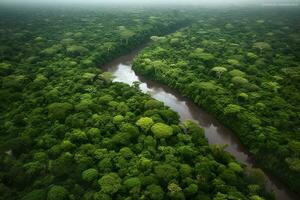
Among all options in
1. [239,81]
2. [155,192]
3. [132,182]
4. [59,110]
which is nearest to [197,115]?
[239,81]

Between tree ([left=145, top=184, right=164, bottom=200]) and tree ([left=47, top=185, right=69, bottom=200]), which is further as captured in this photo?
tree ([left=145, top=184, right=164, bottom=200])

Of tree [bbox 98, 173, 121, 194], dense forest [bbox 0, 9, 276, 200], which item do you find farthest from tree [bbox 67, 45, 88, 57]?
tree [bbox 98, 173, 121, 194]

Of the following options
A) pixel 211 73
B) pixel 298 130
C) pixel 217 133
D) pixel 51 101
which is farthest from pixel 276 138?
pixel 51 101

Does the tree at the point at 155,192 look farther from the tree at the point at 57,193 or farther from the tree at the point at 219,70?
the tree at the point at 219,70

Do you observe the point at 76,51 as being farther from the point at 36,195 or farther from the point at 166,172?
the point at 166,172

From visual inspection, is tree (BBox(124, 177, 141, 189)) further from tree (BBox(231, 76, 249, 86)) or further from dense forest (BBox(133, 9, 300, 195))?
tree (BBox(231, 76, 249, 86))

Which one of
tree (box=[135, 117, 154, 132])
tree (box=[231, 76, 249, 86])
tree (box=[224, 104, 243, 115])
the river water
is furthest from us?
tree (box=[231, 76, 249, 86])

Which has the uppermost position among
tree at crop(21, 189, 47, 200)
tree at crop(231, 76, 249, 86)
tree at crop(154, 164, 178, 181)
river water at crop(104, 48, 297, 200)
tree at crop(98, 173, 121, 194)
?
tree at crop(231, 76, 249, 86)

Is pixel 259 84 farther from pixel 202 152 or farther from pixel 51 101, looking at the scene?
pixel 51 101

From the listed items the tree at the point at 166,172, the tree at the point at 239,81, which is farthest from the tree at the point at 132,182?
the tree at the point at 239,81
